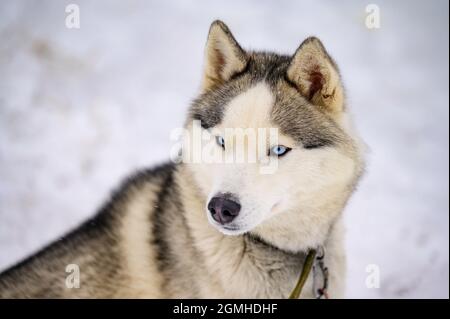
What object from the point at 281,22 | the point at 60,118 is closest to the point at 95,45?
the point at 60,118

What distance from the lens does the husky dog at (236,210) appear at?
230 cm

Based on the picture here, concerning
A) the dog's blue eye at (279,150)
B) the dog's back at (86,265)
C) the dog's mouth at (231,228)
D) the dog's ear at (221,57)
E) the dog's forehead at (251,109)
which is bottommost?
the dog's back at (86,265)

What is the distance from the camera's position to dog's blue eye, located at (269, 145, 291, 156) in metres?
2.28

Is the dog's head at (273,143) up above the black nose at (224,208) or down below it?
above

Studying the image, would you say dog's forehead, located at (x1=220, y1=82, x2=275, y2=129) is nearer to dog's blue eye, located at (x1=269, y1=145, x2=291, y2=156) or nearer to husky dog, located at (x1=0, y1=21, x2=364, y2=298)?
husky dog, located at (x1=0, y1=21, x2=364, y2=298)

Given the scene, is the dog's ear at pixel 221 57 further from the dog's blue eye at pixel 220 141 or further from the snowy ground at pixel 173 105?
the snowy ground at pixel 173 105

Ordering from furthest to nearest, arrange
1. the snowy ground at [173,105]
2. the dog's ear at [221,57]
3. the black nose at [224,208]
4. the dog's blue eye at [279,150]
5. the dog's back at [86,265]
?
the snowy ground at [173,105]
the dog's back at [86,265]
the dog's ear at [221,57]
the dog's blue eye at [279,150]
the black nose at [224,208]

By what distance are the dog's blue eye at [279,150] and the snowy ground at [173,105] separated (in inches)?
81.3

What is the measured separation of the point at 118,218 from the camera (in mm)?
2814

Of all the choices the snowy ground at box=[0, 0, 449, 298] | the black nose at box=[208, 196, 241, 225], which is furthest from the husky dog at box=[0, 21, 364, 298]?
the snowy ground at box=[0, 0, 449, 298]

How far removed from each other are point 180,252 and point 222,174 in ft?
2.00

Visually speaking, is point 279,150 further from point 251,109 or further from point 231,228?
point 231,228

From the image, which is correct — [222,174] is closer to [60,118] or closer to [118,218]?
[118,218]

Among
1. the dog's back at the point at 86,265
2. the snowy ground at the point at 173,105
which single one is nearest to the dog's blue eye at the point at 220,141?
the dog's back at the point at 86,265
